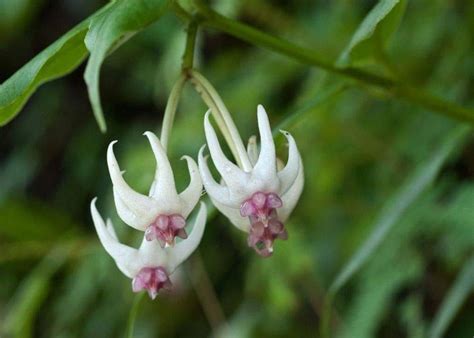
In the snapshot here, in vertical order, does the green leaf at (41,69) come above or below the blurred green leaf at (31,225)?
above

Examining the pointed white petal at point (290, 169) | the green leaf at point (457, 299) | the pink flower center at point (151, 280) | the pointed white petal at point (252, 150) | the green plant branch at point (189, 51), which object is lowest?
the green leaf at point (457, 299)

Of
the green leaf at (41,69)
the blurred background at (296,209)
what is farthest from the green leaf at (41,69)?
the blurred background at (296,209)

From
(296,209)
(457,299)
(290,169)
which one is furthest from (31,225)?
Result: (290,169)

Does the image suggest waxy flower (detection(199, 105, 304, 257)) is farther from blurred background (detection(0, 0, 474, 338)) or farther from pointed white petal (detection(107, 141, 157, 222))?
blurred background (detection(0, 0, 474, 338))

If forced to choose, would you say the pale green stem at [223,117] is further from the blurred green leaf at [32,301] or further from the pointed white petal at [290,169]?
the blurred green leaf at [32,301]

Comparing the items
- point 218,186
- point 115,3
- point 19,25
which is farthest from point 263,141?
point 19,25

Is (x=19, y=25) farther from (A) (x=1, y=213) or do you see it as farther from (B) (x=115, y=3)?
(B) (x=115, y=3)
